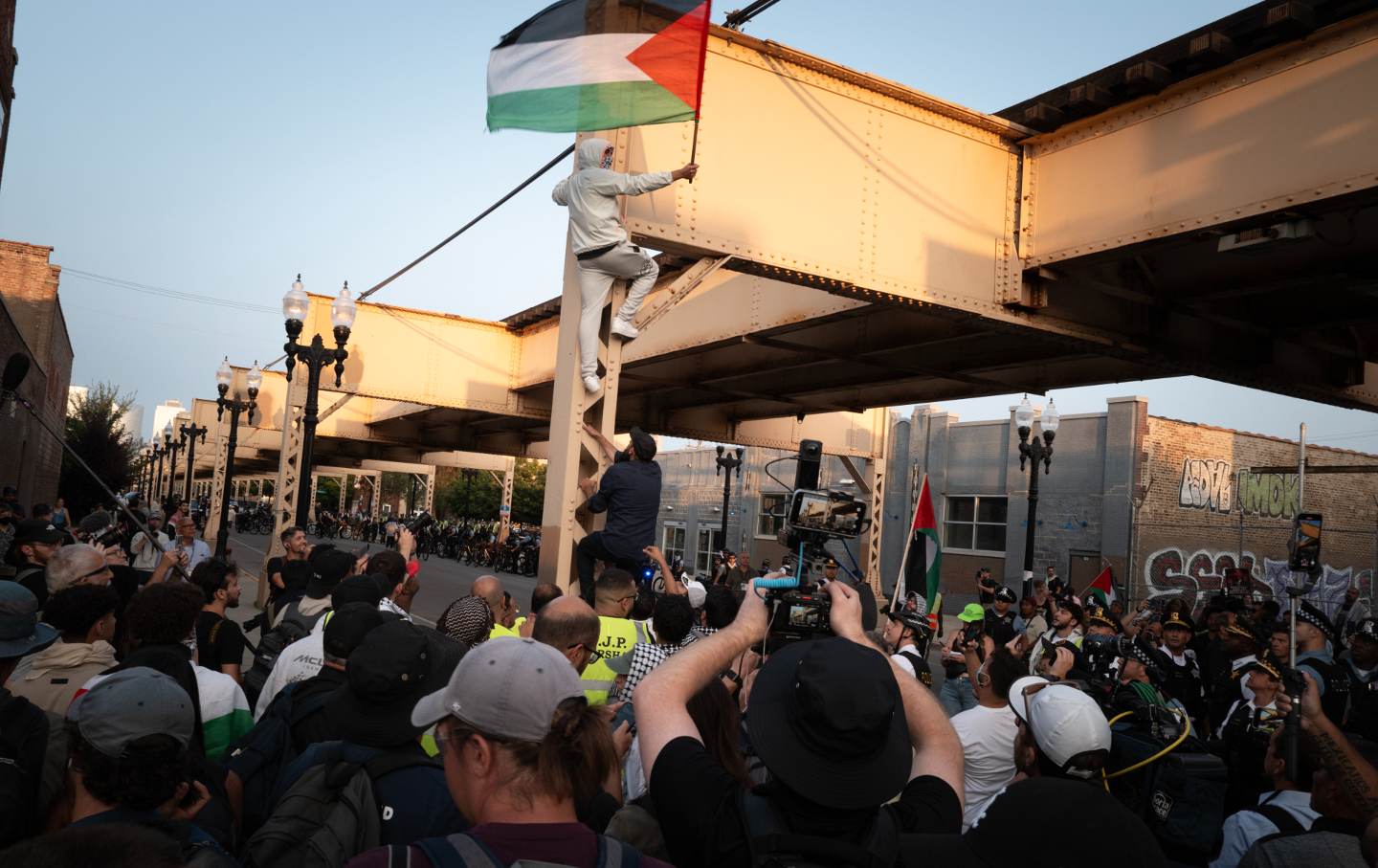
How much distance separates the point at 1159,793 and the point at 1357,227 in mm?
8125

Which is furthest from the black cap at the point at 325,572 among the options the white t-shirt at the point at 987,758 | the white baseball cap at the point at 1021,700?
the white baseball cap at the point at 1021,700

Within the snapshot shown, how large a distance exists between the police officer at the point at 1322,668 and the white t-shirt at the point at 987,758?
7.78ft

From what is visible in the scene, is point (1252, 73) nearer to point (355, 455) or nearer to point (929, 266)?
point (929, 266)

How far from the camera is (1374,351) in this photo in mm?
12844

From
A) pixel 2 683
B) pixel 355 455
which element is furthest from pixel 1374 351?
pixel 355 455

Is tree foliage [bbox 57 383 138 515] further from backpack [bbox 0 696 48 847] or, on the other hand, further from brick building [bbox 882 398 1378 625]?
backpack [bbox 0 696 48 847]

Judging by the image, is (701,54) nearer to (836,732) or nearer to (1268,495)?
(836,732)

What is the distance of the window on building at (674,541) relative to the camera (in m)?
45.3

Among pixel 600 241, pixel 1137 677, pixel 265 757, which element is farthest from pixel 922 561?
pixel 265 757

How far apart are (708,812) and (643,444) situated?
516 centimetres

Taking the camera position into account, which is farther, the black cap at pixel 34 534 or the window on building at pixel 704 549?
the window on building at pixel 704 549

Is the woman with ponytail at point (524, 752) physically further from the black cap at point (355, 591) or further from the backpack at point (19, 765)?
the black cap at point (355, 591)

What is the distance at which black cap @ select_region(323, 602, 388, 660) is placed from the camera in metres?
3.91

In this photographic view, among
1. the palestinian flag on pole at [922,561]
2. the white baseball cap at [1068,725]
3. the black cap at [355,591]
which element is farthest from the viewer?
the palestinian flag on pole at [922,561]
